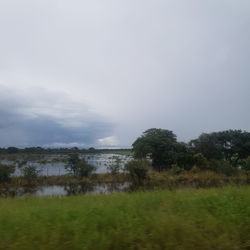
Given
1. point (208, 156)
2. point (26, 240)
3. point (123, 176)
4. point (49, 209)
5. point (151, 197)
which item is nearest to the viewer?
point (26, 240)

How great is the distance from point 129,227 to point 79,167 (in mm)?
37757

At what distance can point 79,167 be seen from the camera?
42.6m

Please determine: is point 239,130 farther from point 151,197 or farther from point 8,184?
point 151,197

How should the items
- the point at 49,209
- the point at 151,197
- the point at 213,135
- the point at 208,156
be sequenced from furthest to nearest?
the point at 213,135 → the point at 208,156 → the point at 151,197 → the point at 49,209

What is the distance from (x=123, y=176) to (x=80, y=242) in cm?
3664

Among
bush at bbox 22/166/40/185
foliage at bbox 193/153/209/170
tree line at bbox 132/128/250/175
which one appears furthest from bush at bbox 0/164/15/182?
foliage at bbox 193/153/209/170

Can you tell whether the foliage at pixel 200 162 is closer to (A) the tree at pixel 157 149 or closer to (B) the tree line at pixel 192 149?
(B) the tree line at pixel 192 149

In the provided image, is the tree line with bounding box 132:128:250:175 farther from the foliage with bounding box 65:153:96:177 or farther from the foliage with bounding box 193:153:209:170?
the foliage with bounding box 65:153:96:177

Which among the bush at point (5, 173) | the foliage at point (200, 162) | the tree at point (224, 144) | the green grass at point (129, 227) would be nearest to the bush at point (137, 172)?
the foliage at point (200, 162)

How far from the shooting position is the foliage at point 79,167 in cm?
4225

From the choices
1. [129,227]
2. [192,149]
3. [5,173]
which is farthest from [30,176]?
[129,227]

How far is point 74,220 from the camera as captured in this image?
231 inches

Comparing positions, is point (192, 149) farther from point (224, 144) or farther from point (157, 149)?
point (224, 144)

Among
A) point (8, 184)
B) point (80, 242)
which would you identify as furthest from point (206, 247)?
point (8, 184)
